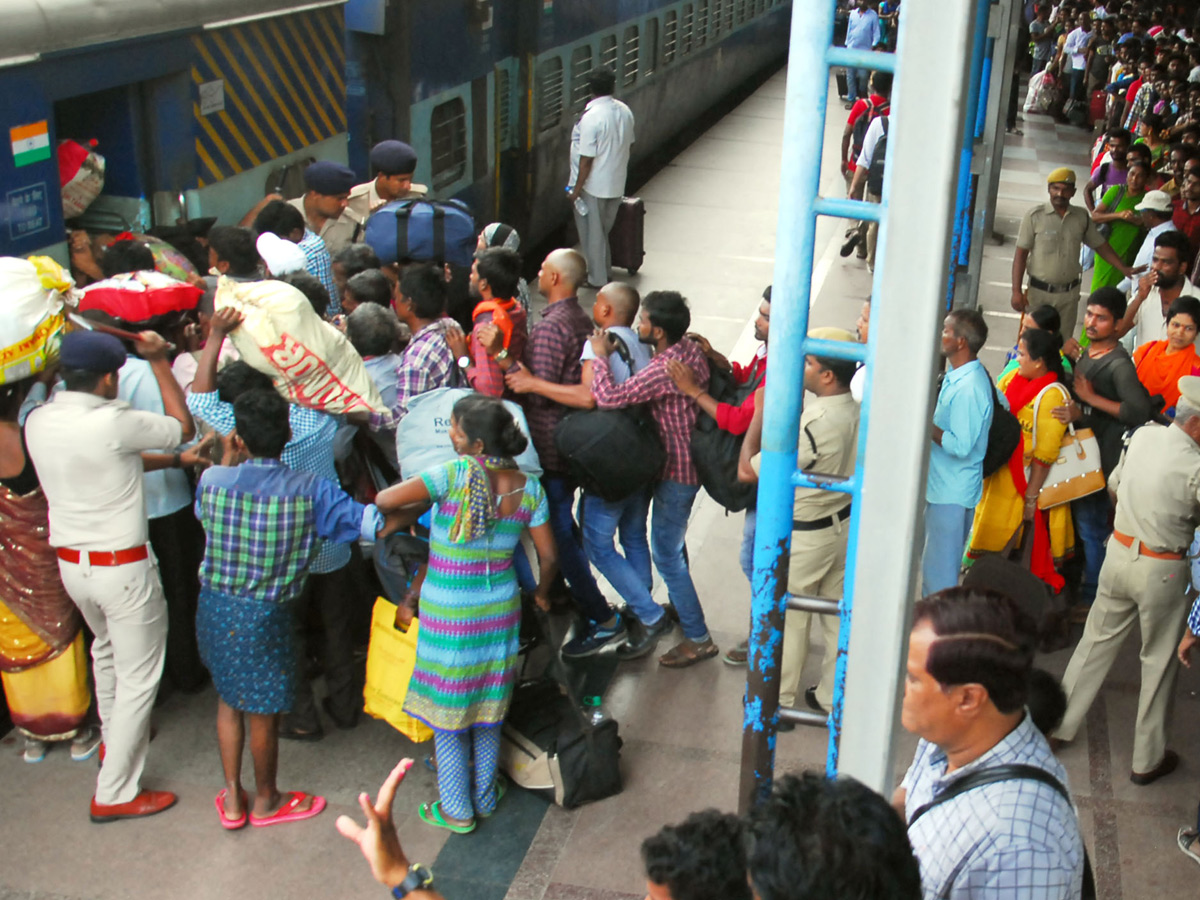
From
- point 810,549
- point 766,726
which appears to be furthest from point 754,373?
point 766,726

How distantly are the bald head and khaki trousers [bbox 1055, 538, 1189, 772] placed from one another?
6.52 ft

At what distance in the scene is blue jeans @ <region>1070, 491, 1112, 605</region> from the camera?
220 inches

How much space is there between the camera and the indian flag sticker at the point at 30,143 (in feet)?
16.0

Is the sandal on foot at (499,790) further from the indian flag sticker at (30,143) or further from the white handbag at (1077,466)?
the indian flag sticker at (30,143)

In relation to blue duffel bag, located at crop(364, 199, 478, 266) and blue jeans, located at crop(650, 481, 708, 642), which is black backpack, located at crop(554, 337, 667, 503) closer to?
blue jeans, located at crop(650, 481, 708, 642)

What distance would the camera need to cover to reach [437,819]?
444cm

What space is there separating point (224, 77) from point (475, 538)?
3308 millimetres

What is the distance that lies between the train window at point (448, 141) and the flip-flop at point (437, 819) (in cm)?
508

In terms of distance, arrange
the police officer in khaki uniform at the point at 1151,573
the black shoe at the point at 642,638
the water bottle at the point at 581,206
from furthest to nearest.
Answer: the water bottle at the point at 581,206
the black shoe at the point at 642,638
the police officer in khaki uniform at the point at 1151,573

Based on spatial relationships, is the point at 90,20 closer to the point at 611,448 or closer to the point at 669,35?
the point at 611,448

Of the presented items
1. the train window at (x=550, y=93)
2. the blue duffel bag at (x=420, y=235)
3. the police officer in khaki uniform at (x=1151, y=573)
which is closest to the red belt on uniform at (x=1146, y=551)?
the police officer in khaki uniform at (x=1151, y=573)

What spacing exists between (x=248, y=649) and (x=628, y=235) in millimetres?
6857

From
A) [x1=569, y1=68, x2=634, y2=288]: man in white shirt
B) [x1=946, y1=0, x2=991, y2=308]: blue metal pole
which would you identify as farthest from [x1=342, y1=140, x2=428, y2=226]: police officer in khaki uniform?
[x1=946, y1=0, x2=991, y2=308]: blue metal pole

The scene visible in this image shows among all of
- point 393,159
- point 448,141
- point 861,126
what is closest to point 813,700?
point 393,159
